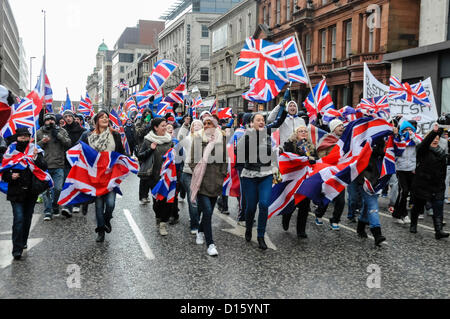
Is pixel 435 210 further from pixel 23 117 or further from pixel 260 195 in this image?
pixel 23 117

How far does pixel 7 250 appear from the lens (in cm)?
700

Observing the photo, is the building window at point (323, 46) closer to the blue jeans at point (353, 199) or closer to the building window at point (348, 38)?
the building window at point (348, 38)

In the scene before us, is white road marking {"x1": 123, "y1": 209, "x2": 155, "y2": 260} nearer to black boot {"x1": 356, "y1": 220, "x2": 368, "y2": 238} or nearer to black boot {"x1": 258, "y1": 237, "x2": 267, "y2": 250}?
black boot {"x1": 258, "y1": 237, "x2": 267, "y2": 250}

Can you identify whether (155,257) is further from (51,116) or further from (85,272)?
(51,116)

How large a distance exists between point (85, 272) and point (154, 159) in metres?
2.69

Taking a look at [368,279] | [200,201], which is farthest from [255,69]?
[368,279]

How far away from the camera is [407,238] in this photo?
792cm

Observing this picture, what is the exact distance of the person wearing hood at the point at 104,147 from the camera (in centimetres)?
746

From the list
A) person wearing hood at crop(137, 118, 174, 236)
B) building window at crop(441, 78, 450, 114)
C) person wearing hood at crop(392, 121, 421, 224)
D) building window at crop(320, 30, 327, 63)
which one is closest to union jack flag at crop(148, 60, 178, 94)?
person wearing hood at crop(137, 118, 174, 236)

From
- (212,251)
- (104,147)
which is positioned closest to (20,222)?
Result: (104,147)

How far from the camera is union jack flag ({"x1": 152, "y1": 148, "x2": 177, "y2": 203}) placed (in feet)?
26.4

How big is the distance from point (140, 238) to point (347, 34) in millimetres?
26143

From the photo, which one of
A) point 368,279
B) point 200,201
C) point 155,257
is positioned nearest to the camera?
point 368,279

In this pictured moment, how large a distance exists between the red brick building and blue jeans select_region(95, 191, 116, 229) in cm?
2143
